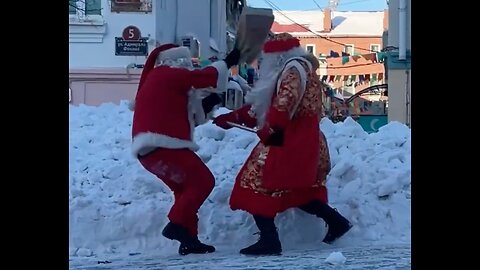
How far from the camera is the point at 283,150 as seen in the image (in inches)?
214

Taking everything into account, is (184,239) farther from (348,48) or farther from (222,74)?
(348,48)

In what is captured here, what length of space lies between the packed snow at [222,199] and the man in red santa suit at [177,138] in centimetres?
44

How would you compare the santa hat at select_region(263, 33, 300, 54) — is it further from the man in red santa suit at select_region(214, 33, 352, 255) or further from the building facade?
the building facade

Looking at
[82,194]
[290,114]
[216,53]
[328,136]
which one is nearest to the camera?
[290,114]

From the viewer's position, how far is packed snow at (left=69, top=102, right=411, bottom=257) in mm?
5977

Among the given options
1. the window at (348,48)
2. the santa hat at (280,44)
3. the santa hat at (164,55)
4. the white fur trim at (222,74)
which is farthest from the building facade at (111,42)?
the window at (348,48)

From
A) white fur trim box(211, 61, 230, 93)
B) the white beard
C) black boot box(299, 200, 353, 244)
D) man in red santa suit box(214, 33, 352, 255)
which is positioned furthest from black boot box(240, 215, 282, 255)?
white fur trim box(211, 61, 230, 93)

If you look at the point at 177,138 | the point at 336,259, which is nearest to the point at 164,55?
the point at 177,138

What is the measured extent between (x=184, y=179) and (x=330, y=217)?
989 mm

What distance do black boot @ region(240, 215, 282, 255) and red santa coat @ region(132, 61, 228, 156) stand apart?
66 centimetres
